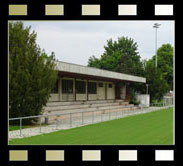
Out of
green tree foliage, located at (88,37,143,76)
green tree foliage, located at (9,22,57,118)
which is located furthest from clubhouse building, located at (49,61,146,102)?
green tree foliage, located at (88,37,143,76)

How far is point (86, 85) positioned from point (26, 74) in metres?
12.1

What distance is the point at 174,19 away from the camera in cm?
379

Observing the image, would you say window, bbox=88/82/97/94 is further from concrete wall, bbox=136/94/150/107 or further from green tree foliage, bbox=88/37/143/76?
green tree foliage, bbox=88/37/143/76

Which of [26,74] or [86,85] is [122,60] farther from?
[26,74]

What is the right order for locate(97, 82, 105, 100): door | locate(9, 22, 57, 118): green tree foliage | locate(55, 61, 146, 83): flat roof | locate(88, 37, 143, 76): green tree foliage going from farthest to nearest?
1. locate(88, 37, 143, 76): green tree foliage
2. locate(97, 82, 105, 100): door
3. locate(55, 61, 146, 83): flat roof
4. locate(9, 22, 57, 118): green tree foliage

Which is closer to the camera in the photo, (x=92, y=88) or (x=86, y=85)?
(x=86, y=85)

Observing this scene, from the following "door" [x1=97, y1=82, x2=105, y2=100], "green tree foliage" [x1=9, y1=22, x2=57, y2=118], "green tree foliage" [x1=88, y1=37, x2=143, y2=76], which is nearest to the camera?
"green tree foliage" [x1=9, y1=22, x2=57, y2=118]

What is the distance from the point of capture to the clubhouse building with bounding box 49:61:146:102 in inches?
808

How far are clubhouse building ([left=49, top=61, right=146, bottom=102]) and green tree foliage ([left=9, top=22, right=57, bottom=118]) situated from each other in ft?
8.34

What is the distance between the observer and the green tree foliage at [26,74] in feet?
47.3

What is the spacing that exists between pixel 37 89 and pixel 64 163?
11481 millimetres

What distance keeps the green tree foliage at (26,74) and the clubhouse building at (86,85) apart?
254 centimetres

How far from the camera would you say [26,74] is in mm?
14422

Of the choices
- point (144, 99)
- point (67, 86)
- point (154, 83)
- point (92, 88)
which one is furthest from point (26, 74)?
point (154, 83)
